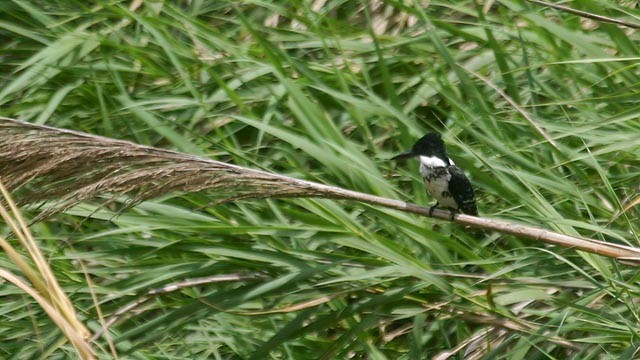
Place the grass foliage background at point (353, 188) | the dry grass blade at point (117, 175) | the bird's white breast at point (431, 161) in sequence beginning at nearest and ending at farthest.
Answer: the dry grass blade at point (117, 175)
the grass foliage background at point (353, 188)
the bird's white breast at point (431, 161)

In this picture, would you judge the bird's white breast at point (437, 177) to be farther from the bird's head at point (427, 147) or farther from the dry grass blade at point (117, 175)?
the dry grass blade at point (117, 175)

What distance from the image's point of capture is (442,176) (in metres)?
2.79

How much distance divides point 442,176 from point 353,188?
22 cm

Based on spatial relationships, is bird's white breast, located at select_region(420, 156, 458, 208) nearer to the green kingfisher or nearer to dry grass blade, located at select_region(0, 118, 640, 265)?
the green kingfisher

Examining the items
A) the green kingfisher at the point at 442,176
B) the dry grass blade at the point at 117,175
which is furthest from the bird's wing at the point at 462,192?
the dry grass blade at the point at 117,175

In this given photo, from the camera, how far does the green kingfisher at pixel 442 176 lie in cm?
276

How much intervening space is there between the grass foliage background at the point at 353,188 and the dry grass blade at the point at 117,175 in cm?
29

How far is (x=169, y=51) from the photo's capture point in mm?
3223

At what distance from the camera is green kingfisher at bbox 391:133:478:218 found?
2.76 m

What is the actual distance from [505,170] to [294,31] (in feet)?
3.44

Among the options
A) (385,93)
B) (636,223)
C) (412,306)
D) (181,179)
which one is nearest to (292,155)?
(385,93)

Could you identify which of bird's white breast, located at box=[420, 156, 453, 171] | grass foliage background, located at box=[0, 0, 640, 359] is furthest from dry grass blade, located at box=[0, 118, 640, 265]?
bird's white breast, located at box=[420, 156, 453, 171]

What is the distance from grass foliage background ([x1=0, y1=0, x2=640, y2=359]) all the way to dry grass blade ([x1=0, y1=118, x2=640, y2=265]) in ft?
0.94

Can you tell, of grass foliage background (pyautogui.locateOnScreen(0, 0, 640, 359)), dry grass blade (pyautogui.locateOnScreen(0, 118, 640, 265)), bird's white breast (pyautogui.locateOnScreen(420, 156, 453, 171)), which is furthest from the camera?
bird's white breast (pyautogui.locateOnScreen(420, 156, 453, 171))
